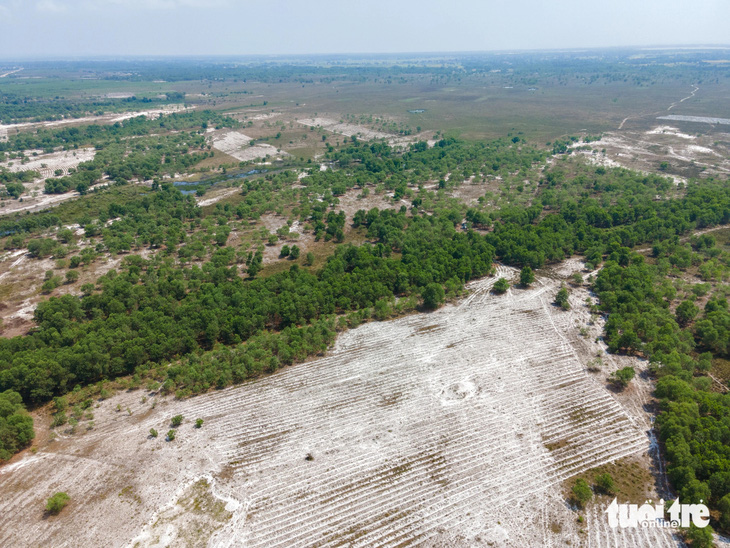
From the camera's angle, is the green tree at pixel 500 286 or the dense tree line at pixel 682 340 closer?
the dense tree line at pixel 682 340

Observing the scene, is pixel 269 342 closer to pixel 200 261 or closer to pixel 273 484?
pixel 273 484

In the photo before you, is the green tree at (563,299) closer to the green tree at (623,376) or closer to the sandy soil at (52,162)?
the green tree at (623,376)


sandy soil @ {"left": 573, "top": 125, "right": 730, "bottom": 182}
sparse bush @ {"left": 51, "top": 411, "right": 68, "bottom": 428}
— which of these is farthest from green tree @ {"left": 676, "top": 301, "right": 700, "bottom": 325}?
sparse bush @ {"left": 51, "top": 411, "right": 68, "bottom": 428}

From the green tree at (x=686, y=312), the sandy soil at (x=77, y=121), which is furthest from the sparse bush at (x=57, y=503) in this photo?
the sandy soil at (x=77, y=121)

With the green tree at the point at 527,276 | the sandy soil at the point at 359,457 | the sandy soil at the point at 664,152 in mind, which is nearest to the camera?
the sandy soil at the point at 359,457

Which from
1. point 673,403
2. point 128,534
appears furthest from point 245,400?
point 673,403
